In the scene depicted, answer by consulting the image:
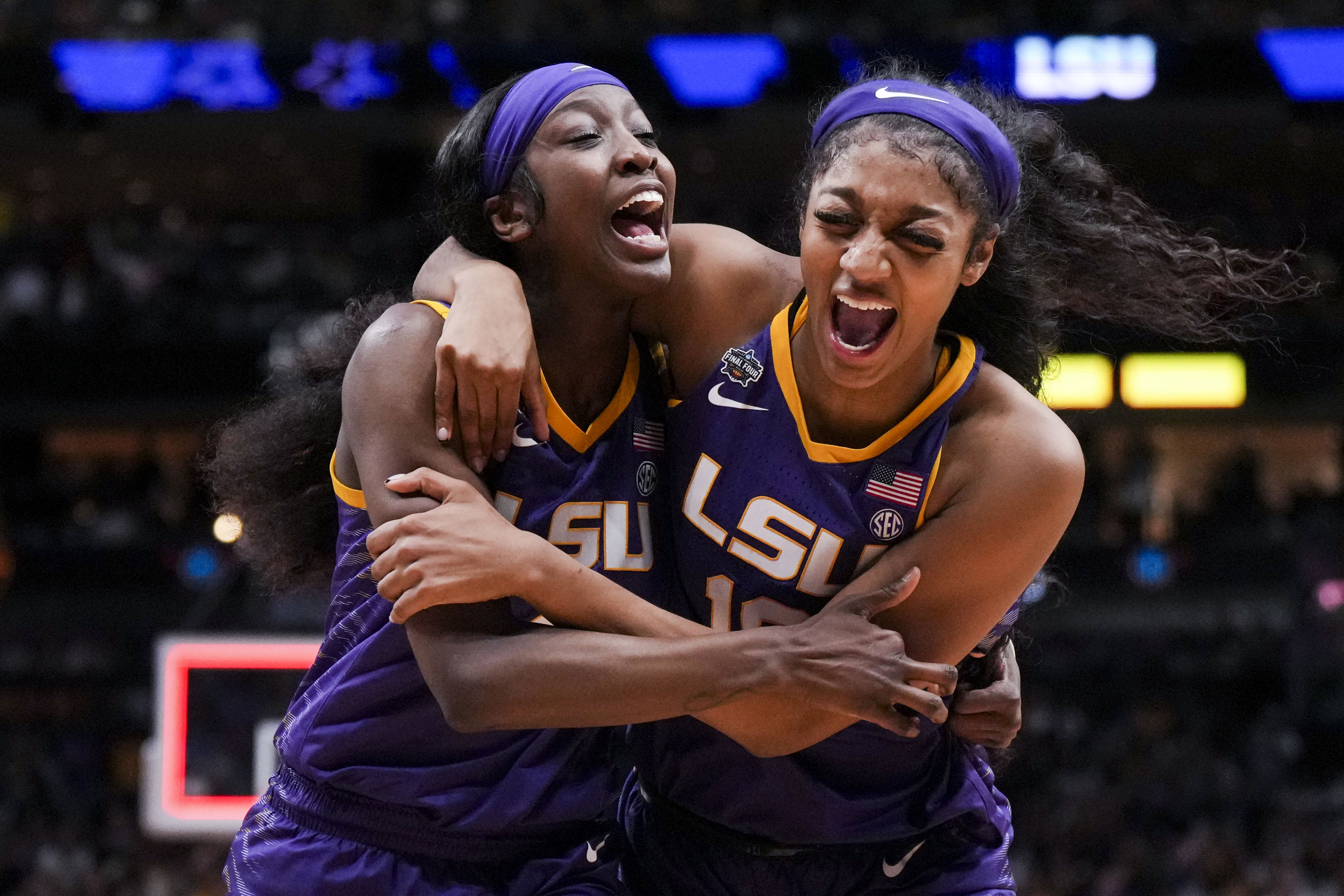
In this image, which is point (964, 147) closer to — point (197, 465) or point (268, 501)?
point (268, 501)

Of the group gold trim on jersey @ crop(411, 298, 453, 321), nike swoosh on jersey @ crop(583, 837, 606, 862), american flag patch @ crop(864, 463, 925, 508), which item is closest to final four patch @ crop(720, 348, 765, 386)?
american flag patch @ crop(864, 463, 925, 508)

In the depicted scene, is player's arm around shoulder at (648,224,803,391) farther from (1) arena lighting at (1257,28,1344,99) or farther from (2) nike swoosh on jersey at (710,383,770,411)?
(1) arena lighting at (1257,28,1344,99)

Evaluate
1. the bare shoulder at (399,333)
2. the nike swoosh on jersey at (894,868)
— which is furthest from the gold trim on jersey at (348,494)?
the nike swoosh on jersey at (894,868)

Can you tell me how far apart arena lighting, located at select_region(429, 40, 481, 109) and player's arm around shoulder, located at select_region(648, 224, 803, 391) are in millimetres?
10101

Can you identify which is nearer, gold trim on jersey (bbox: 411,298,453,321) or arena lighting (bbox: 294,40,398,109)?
gold trim on jersey (bbox: 411,298,453,321)

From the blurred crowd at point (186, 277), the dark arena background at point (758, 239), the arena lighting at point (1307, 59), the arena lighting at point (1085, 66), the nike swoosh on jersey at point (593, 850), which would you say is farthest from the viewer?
the blurred crowd at point (186, 277)

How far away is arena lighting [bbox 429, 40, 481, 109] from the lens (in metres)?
12.5

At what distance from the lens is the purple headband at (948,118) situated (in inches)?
96.2

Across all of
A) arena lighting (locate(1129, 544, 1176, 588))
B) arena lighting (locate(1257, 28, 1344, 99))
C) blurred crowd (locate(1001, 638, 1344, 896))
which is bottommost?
blurred crowd (locate(1001, 638, 1344, 896))

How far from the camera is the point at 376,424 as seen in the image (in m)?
2.41

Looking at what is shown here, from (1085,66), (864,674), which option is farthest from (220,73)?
(864,674)

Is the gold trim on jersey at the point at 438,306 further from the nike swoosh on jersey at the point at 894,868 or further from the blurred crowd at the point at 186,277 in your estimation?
the blurred crowd at the point at 186,277

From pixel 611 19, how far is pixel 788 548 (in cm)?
1148

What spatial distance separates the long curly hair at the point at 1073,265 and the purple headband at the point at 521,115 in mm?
448
